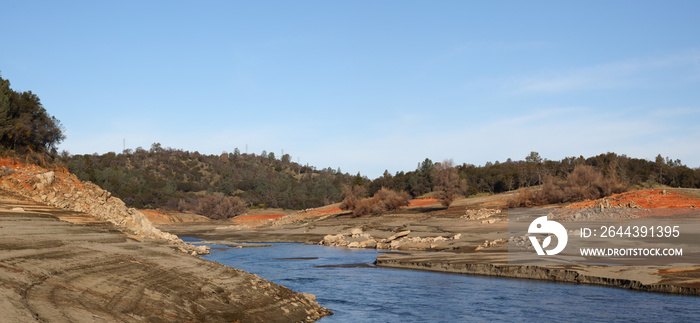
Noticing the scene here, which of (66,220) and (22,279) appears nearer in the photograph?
(22,279)

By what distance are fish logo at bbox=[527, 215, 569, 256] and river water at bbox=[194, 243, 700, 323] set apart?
6.94m

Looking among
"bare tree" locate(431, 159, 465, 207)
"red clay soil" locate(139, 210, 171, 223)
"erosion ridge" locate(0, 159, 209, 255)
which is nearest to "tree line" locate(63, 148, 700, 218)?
"bare tree" locate(431, 159, 465, 207)

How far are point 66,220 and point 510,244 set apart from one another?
26.0m

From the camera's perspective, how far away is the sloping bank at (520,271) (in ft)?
76.5

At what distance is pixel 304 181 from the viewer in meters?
163

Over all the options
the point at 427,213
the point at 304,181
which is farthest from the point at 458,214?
the point at 304,181

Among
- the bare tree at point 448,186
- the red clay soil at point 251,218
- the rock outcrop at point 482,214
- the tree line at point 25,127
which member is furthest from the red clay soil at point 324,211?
the tree line at point 25,127

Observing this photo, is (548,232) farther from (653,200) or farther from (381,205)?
(381,205)

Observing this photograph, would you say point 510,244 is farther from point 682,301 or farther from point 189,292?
point 189,292

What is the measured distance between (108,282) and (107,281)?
0.07 m

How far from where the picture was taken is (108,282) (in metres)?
14.7

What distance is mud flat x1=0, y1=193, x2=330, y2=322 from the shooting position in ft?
40.2

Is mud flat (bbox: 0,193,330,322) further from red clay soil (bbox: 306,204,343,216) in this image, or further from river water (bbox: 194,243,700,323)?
red clay soil (bbox: 306,204,343,216)

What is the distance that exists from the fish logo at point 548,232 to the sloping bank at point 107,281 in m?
19.2
